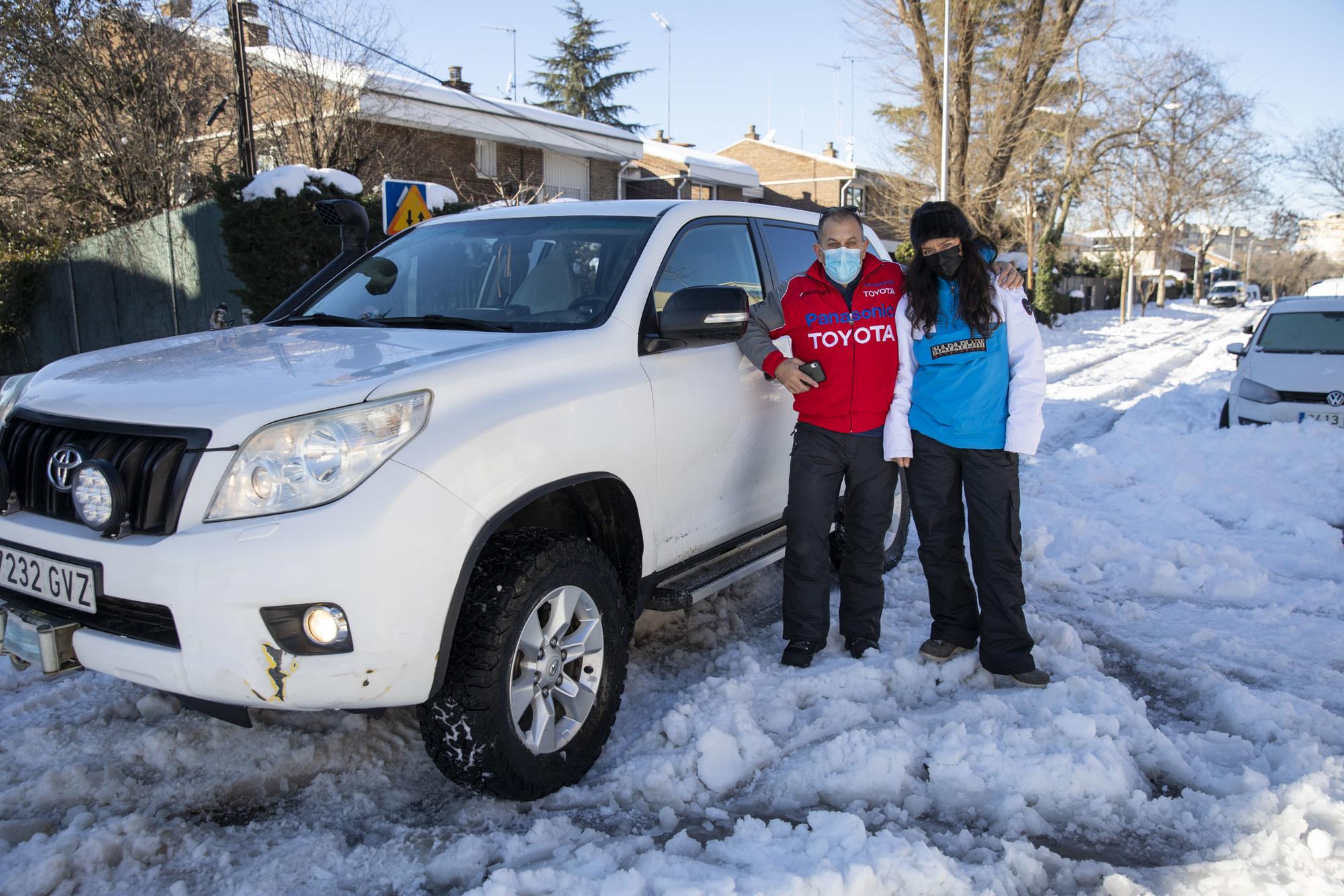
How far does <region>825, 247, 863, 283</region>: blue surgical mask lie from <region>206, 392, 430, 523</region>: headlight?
2.07 m

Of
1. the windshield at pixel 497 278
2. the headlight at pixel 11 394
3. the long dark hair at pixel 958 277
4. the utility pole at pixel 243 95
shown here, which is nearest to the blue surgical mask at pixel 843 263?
the long dark hair at pixel 958 277

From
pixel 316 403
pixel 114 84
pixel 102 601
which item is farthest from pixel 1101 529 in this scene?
pixel 114 84

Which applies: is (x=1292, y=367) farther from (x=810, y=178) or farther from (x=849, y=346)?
(x=810, y=178)

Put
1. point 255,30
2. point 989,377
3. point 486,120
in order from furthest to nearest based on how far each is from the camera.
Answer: point 486,120 → point 255,30 → point 989,377

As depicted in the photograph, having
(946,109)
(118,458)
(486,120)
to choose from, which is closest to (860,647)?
(118,458)

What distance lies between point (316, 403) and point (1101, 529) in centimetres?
498

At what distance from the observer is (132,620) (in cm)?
260

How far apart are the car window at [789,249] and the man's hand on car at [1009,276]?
988 millimetres

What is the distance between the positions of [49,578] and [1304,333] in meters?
10.9

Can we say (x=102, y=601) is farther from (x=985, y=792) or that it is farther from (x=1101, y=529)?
(x=1101, y=529)

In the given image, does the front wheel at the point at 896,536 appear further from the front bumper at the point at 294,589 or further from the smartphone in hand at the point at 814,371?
the front bumper at the point at 294,589

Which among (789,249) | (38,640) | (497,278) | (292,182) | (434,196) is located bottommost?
(38,640)

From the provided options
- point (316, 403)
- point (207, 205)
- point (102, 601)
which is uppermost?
point (207, 205)

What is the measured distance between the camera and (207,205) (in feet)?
43.4
